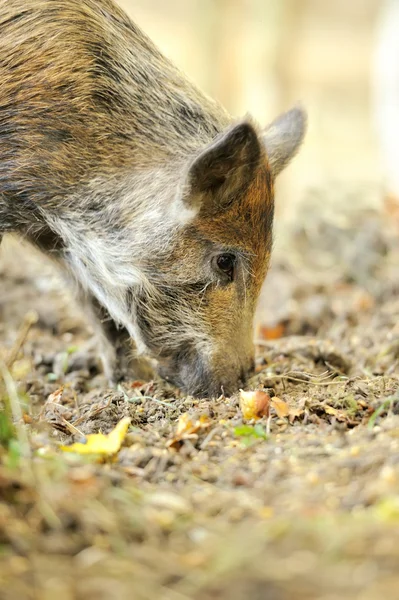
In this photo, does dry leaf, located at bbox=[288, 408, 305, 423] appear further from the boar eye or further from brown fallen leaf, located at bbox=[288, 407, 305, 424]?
the boar eye

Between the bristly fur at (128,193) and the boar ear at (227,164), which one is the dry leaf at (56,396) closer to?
the bristly fur at (128,193)

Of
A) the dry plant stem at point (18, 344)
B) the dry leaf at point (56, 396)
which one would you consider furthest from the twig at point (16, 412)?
the dry leaf at point (56, 396)

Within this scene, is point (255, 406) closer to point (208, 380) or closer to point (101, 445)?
point (208, 380)

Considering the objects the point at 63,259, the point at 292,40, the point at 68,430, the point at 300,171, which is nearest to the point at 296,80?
the point at 292,40

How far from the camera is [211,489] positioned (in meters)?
2.57

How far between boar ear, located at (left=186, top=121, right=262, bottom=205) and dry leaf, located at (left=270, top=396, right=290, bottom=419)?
107cm

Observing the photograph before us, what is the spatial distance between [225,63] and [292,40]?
132cm

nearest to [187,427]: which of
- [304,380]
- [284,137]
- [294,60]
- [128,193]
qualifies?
[304,380]

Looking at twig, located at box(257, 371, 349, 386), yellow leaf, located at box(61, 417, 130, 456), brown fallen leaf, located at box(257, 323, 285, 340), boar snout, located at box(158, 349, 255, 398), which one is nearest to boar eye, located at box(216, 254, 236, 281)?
boar snout, located at box(158, 349, 255, 398)

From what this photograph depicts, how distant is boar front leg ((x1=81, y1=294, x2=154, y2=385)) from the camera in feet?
15.1

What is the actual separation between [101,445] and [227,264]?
1368mm

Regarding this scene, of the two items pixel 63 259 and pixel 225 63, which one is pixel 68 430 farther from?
pixel 225 63

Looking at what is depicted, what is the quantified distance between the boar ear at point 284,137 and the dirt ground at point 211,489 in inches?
45.3

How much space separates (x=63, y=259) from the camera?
4512 millimetres
